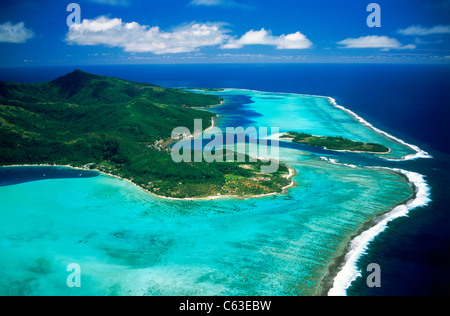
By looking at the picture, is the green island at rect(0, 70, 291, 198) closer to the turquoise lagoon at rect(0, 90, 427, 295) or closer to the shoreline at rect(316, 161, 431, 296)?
the turquoise lagoon at rect(0, 90, 427, 295)

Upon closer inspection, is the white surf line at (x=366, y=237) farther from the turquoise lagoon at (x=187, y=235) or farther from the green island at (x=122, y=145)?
the green island at (x=122, y=145)

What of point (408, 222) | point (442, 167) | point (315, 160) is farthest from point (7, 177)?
point (442, 167)

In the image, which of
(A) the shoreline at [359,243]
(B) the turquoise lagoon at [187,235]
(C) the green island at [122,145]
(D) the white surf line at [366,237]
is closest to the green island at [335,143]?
(B) the turquoise lagoon at [187,235]

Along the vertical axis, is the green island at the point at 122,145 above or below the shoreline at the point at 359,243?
above

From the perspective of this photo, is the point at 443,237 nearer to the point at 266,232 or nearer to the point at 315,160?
the point at 266,232

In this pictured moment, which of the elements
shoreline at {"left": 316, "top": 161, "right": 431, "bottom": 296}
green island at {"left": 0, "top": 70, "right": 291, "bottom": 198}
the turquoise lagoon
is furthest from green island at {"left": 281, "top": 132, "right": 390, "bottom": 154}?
green island at {"left": 0, "top": 70, "right": 291, "bottom": 198}

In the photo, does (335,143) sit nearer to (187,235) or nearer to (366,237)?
(366,237)
